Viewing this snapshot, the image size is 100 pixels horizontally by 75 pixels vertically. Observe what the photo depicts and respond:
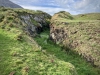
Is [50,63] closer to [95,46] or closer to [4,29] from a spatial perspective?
[4,29]

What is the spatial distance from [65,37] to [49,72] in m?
32.9

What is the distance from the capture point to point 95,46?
43.4 m

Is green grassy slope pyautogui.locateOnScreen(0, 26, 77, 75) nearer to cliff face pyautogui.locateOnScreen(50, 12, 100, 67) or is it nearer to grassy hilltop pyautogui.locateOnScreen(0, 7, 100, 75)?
grassy hilltop pyautogui.locateOnScreen(0, 7, 100, 75)

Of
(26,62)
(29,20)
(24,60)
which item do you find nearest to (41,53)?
(24,60)

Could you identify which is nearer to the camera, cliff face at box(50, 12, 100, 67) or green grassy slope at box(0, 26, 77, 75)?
green grassy slope at box(0, 26, 77, 75)

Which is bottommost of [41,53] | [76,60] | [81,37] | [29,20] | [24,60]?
[76,60]

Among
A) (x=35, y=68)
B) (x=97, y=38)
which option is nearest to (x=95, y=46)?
(x=97, y=38)

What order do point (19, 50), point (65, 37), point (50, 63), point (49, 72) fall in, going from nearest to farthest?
point (49, 72), point (50, 63), point (19, 50), point (65, 37)

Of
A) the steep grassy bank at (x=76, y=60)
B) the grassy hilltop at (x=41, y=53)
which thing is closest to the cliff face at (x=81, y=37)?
the grassy hilltop at (x=41, y=53)

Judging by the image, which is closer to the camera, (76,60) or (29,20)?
(76,60)

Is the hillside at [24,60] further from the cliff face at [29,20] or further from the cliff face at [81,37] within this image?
the cliff face at [29,20]

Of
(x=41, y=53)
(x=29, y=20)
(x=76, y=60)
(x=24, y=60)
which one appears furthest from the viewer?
(x=29, y=20)

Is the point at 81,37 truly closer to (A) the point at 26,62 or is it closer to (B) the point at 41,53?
(B) the point at 41,53

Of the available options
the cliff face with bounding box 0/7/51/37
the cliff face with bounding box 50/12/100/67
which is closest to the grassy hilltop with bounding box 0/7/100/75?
the cliff face with bounding box 50/12/100/67
